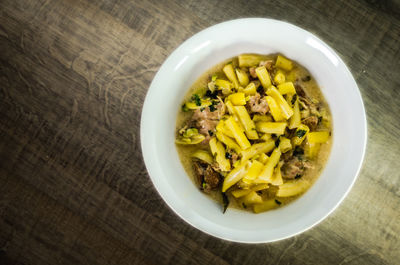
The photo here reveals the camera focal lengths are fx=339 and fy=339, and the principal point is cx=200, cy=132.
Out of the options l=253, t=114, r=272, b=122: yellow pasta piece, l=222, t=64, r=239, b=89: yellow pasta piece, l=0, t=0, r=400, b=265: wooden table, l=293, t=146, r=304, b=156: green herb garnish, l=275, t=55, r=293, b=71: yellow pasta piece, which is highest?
l=275, t=55, r=293, b=71: yellow pasta piece

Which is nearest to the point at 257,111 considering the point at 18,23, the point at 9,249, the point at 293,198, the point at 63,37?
the point at 293,198

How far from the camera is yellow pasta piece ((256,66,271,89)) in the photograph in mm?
1212

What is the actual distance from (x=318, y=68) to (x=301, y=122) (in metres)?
0.20

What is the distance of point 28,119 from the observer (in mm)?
1505

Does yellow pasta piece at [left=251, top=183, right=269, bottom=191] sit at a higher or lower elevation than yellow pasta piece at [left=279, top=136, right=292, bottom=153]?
lower

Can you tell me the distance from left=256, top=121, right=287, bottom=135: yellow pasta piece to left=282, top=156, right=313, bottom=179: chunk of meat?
0.41 ft

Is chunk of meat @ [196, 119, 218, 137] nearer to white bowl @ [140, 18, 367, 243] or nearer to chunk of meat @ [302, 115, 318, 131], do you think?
white bowl @ [140, 18, 367, 243]

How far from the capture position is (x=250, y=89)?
4.00ft

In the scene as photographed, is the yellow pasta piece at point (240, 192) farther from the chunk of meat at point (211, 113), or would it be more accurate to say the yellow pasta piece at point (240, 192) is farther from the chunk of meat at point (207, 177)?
the chunk of meat at point (211, 113)

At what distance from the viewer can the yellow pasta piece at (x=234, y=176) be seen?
1181 mm

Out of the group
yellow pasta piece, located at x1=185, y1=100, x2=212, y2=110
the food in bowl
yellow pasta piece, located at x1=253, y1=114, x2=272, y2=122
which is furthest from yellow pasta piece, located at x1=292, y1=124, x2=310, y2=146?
yellow pasta piece, located at x1=185, y1=100, x2=212, y2=110

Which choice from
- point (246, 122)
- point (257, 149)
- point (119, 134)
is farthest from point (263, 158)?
point (119, 134)

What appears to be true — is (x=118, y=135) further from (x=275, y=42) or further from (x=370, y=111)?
(x=370, y=111)

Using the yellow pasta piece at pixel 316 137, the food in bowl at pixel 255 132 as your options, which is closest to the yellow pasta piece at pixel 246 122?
the food in bowl at pixel 255 132
